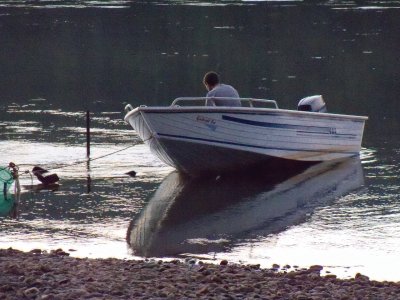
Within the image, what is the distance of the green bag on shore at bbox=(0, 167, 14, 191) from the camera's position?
650 inches

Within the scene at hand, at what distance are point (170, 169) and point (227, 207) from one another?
309 cm

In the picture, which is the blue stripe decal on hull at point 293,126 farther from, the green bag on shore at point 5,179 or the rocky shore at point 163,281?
the rocky shore at point 163,281

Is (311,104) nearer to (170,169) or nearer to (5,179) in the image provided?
(170,169)

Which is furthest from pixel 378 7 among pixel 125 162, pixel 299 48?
pixel 125 162

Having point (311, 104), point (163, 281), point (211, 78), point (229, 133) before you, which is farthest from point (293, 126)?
point (163, 281)

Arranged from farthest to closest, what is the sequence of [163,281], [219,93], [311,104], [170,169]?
[311,104] < [170,169] < [219,93] < [163,281]

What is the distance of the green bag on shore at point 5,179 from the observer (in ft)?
54.2

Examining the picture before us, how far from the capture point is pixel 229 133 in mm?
18375

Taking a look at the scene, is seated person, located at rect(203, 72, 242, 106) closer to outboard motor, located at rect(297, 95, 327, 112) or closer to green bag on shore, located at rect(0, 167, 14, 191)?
outboard motor, located at rect(297, 95, 327, 112)

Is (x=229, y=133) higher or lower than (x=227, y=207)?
higher

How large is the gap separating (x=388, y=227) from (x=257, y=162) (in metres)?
4.46

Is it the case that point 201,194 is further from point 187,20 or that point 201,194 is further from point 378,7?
point 378,7

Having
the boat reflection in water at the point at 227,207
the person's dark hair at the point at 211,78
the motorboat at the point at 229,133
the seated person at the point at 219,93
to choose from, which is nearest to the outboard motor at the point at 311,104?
the motorboat at the point at 229,133

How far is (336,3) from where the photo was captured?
6994 cm
